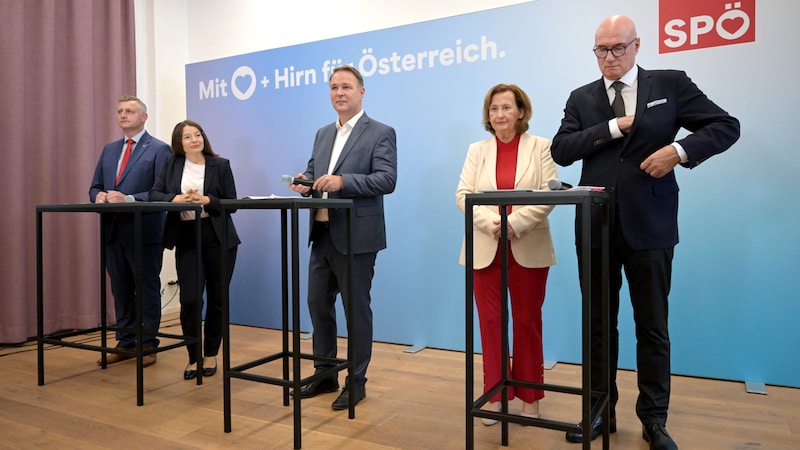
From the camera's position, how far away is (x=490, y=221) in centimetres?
229

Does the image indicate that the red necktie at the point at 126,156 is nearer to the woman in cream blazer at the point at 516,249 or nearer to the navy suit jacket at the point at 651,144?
the woman in cream blazer at the point at 516,249

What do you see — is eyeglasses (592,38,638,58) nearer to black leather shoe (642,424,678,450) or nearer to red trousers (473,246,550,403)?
red trousers (473,246,550,403)

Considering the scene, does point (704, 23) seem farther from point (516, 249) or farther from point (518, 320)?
point (518, 320)

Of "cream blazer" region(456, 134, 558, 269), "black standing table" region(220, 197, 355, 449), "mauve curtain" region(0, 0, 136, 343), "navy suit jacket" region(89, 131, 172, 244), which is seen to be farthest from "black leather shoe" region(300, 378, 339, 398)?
"mauve curtain" region(0, 0, 136, 343)

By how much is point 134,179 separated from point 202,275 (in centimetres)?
84

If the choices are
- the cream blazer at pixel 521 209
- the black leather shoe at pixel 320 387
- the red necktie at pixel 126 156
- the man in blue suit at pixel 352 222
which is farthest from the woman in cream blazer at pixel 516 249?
the red necktie at pixel 126 156

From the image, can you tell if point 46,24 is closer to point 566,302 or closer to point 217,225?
point 217,225

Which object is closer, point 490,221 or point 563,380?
point 490,221

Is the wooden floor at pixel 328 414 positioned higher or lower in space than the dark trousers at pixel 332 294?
lower

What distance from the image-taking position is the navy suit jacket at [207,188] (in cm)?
307

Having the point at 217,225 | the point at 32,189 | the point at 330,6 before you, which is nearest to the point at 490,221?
the point at 217,225

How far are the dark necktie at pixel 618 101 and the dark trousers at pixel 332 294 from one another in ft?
4.00

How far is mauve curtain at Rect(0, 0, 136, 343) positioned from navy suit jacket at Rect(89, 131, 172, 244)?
2.55 ft

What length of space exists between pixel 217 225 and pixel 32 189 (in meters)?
1.80
